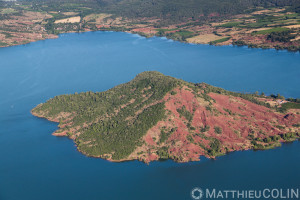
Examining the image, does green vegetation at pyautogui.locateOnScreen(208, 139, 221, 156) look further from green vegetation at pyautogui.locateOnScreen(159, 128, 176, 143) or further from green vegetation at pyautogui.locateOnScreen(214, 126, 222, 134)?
green vegetation at pyautogui.locateOnScreen(159, 128, 176, 143)

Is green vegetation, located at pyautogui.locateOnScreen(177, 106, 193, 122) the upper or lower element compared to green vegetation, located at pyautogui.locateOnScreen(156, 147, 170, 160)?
upper

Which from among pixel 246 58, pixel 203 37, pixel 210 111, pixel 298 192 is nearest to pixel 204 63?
pixel 246 58

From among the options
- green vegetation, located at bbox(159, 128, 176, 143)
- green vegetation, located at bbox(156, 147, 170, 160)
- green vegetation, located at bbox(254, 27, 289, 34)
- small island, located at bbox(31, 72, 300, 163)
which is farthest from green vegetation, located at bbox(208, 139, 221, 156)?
green vegetation, located at bbox(254, 27, 289, 34)

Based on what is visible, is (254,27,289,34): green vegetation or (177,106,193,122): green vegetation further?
(254,27,289,34): green vegetation

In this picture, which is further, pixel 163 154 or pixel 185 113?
pixel 185 113

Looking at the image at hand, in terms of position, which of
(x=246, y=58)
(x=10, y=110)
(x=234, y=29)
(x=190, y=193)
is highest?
(x=234, y=29)

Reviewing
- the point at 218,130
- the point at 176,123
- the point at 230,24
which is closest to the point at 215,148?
the point at 218,130

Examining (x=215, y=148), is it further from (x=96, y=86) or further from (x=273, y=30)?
(x=273, y=30)

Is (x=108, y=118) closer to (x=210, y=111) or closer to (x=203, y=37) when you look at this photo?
(x=210, y=111)

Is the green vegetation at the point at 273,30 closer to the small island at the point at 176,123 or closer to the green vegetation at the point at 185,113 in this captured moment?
the small island at the point at 176,123
